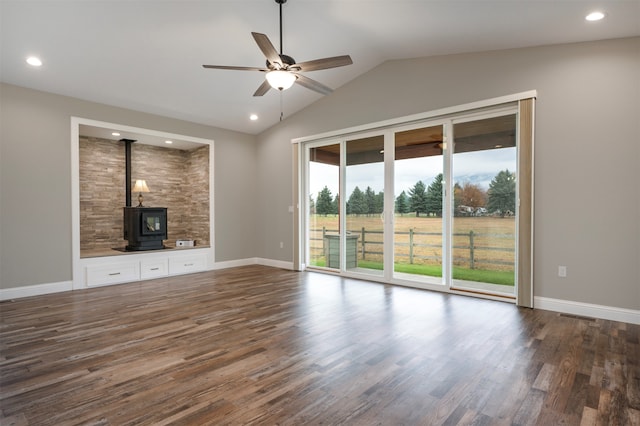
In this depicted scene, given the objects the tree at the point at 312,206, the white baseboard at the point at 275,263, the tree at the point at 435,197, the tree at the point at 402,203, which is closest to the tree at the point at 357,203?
the tree at the point at 402,203

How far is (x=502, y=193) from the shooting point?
4.32m

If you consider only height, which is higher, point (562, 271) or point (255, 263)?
point (562, 271)

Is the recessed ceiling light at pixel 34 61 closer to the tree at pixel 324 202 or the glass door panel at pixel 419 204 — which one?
the tree at pixel 324 202

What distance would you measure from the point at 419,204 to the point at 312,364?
323 cm

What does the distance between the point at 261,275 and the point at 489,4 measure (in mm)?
5007

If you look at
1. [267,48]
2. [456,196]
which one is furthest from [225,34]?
[456,196]

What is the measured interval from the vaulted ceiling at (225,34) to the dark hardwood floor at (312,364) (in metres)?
3.01

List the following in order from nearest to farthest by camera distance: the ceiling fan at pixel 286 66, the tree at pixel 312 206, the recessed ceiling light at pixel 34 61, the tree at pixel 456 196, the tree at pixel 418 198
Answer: the ceiling fan at pixel 286 66 → the recessed ceiling light at pixel 34 61 → the tree at pixel 456 196 → the tree at pixel 418 198 → the tree at pixel 312 206

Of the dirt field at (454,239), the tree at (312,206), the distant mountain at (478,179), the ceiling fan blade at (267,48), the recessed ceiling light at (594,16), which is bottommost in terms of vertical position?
the dirt field at (454,239)

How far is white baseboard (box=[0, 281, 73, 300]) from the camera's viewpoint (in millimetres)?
4445

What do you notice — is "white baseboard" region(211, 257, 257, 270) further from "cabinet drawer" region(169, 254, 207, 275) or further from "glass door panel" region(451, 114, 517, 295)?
"glass door panel" region(451, 114, 517, 295)

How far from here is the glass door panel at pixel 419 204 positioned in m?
4.89

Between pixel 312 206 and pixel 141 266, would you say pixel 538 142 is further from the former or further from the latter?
pixel 141 266

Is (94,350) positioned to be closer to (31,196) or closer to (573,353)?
(31,196)
